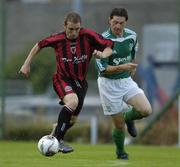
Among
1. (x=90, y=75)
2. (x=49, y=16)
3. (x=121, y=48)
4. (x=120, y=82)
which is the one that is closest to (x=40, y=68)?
(x=90, y=75)

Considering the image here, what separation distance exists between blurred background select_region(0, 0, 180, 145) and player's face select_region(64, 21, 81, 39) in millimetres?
8274

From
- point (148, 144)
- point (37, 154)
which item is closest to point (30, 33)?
point (148, 144)

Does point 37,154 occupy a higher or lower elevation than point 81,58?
lower

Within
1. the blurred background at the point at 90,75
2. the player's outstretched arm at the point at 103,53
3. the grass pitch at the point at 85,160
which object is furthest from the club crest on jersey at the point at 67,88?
the blurred background at the point at 90,75

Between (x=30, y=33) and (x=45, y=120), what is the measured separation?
7564 mm

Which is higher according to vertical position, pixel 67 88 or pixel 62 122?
pixel 67 88

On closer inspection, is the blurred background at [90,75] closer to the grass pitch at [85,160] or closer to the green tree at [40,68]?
the green tree at [40,68]

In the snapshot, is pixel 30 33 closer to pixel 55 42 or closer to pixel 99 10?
pixel 99 10

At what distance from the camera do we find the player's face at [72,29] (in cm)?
1195

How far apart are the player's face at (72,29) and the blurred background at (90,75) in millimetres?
8274

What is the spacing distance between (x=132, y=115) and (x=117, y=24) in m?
1.48

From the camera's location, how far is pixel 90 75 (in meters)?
27.3

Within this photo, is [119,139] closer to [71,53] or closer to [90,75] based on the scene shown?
[71,53]

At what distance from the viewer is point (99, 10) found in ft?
85.3
